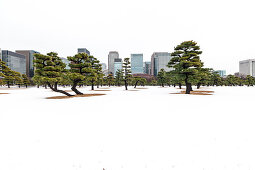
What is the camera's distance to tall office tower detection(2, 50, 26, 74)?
119037 mm

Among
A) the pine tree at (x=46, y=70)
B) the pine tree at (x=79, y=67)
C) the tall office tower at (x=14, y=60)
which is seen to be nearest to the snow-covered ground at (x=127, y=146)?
the pine tree at (x=46, y=70)

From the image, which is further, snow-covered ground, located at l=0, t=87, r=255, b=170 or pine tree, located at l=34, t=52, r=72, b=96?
pine tree, located at l=34, t=52, r=72, b=96

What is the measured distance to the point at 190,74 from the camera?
20.6 m

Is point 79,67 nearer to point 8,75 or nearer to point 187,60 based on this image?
point 187,60

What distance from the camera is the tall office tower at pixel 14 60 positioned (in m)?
119

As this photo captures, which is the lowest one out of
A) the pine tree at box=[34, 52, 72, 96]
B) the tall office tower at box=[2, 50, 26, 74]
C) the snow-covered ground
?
the snow-covered ground

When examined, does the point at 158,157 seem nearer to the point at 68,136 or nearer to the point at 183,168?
the point at 183,168

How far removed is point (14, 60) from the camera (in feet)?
417

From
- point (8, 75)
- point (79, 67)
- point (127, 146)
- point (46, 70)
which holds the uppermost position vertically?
point (8, 75)

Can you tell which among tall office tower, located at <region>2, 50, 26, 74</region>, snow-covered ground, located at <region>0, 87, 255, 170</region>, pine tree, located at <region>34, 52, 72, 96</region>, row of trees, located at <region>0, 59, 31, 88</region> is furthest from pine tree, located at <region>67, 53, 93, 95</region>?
tall office tower, located at <region>2, 50, 26, 74</region>

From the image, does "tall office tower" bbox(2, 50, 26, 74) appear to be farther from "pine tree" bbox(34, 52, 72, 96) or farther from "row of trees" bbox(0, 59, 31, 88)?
"pine tree" bbox(34, 52, 72, 96)

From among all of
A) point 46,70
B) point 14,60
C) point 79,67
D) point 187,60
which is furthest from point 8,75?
point 14,60

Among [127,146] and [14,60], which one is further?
[14,60]

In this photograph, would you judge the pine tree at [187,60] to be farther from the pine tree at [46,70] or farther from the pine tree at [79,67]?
the pine tree at [46,70]
